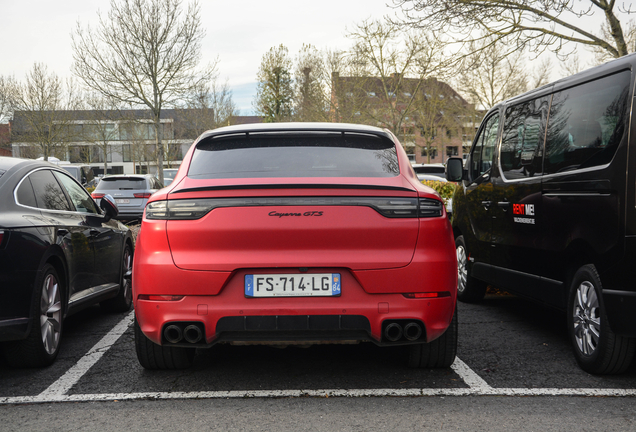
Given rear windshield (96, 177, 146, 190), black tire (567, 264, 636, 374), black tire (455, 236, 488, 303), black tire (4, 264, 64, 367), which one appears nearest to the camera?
black tire (567, 264, 636, 374)

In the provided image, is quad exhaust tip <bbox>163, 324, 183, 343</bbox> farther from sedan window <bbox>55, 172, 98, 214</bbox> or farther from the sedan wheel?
sedan window <bbox>55, 172, 98, 214</bbox>

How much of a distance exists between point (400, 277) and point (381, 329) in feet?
1.01

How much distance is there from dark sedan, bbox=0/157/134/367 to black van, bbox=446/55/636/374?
3634 mm

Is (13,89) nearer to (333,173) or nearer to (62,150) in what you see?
(62,150)

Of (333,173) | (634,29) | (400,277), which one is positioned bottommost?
(400,277)

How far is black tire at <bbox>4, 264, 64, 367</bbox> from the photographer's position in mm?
4309

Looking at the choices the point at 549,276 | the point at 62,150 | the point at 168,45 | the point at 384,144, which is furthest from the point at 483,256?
the point at 62,150

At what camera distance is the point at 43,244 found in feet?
14.6

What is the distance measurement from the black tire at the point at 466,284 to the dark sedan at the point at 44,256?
370 cm

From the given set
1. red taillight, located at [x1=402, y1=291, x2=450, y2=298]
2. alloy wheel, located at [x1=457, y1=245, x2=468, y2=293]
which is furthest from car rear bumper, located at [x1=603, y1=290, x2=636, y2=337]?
alloy wheel, located at [x1=457, y1=245, x2=468, y2=293]

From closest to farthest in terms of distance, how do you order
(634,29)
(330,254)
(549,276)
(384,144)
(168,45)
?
(330,254) → (384,144) → (549,276) → (634,29) → (168,45)

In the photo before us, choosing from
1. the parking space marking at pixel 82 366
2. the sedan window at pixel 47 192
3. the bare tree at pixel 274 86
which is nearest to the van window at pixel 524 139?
the parking space marking at pixel 82 366

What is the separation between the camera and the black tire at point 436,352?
164 inches

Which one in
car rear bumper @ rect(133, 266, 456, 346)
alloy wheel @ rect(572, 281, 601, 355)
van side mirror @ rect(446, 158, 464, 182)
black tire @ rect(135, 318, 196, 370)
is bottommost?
black tire @ rect(135, 318, 196, 370)
